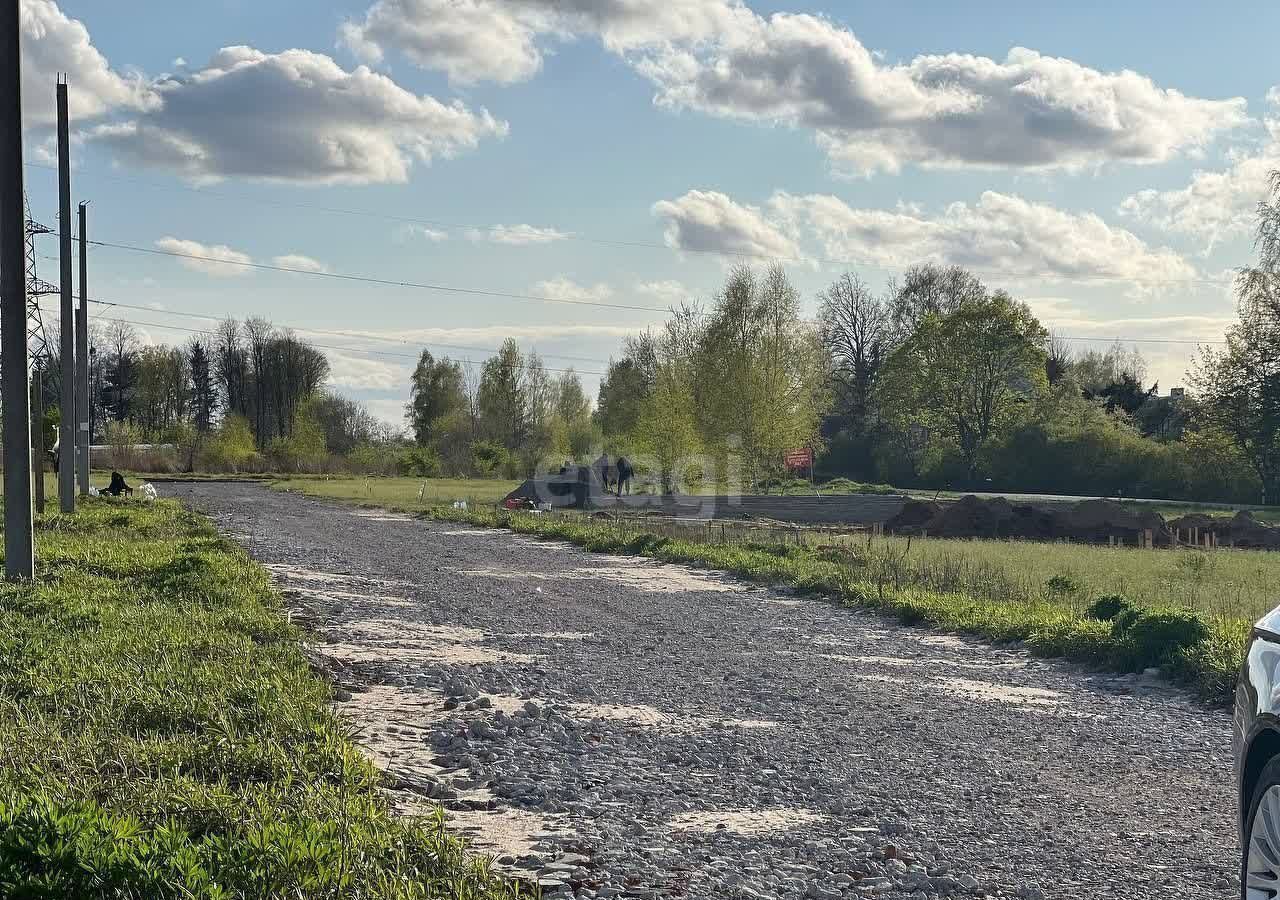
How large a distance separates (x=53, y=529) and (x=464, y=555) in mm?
8180

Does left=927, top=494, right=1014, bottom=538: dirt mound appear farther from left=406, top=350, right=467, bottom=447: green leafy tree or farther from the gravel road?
left=406, top=350, right=467, bottom=447: green leafy tree

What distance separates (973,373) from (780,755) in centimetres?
6738

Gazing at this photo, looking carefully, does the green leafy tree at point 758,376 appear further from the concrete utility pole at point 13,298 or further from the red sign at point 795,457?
the concrete utility pole at point 13,298

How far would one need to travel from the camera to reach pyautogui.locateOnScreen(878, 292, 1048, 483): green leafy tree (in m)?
71.4

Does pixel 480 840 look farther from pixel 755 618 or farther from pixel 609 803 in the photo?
pixel 755 618

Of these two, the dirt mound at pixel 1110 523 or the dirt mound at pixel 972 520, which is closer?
the dirt mound at pixel 1110 523

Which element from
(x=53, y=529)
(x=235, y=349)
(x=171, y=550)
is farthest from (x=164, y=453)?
(x=171, y=550)

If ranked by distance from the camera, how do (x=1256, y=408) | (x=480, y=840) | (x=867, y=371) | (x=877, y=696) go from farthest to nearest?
(x=867, y=371)
(x=1256, y=408)
(x=877, y=696)
(x=480, y=840)

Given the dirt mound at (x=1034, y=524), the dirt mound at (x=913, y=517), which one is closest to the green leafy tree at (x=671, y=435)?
the dirt mound at (x=913, y=517)

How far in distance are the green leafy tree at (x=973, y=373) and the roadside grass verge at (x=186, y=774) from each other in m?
63.9

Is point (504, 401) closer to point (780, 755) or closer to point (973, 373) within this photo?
point (973, 373)

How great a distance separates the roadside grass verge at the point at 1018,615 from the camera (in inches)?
439

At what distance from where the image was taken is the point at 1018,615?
1420 centimetres

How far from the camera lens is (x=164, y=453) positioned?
87.2m
